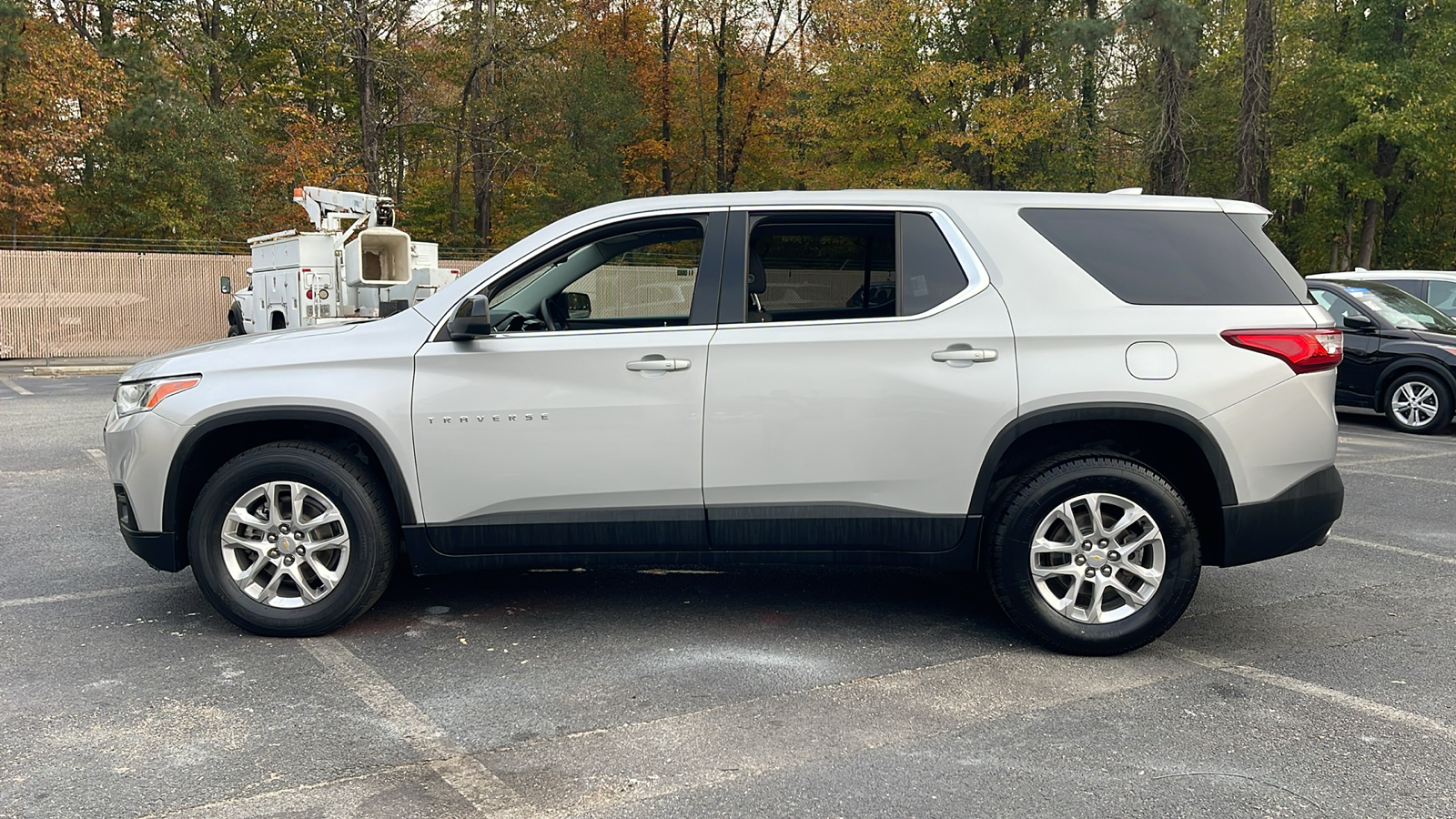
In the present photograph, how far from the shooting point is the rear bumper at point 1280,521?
14.3 feet

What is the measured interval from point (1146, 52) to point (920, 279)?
2582 cm

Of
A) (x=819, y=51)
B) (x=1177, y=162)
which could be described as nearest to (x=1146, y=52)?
(x=1177, y=162)

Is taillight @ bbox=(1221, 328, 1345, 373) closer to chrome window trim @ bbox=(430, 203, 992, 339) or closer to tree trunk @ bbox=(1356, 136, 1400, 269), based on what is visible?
chrome window trim @ bbox=(430, 203, 992, 339)

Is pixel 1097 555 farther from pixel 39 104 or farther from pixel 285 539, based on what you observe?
pixel 39 104

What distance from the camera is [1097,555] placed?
4367 millimetres

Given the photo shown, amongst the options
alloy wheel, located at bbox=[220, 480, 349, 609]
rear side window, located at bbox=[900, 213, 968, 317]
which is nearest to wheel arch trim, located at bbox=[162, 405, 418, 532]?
alloy wheel, located at bbox=[220, 480, 349, 609]

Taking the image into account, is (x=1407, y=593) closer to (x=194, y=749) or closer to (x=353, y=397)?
(x=353, y=397)

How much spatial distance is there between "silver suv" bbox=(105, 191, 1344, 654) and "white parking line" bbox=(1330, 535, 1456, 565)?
2.18 m

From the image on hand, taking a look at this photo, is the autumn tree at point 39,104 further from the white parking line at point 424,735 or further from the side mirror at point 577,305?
the white parking line at point 424,735

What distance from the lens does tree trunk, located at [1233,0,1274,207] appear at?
2095cm

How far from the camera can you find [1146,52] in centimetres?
2703

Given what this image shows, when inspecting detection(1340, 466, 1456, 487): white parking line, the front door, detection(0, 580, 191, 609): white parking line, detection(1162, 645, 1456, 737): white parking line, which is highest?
the front door

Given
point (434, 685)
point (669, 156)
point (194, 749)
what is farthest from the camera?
point (669, 156)

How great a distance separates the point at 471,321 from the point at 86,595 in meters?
2.53
